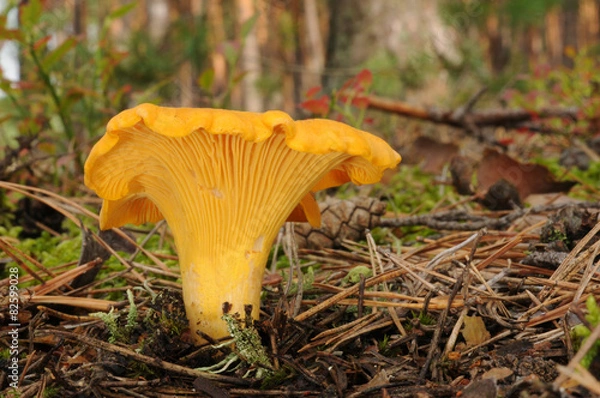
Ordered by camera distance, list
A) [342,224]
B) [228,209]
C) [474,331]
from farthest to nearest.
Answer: [342,224], [228,209], [474,331]

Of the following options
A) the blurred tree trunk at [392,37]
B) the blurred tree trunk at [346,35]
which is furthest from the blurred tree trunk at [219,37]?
the blurred tree trunk at [392,37]

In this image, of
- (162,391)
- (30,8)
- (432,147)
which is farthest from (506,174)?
(30,8)

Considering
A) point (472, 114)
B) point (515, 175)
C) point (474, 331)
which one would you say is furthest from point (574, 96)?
point (474, 331)

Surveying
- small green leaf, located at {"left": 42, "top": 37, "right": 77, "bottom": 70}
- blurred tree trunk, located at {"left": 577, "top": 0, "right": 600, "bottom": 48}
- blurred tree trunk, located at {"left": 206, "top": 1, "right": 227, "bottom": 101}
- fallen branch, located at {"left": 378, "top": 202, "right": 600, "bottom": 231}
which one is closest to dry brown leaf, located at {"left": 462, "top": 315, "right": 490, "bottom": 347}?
fallen branch, located at {"left": 378, "top": 202, "right": 600, "bottom": 231}

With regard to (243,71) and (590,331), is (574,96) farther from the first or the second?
(590,331)

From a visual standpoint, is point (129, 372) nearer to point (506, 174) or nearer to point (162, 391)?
point (162, 391)
